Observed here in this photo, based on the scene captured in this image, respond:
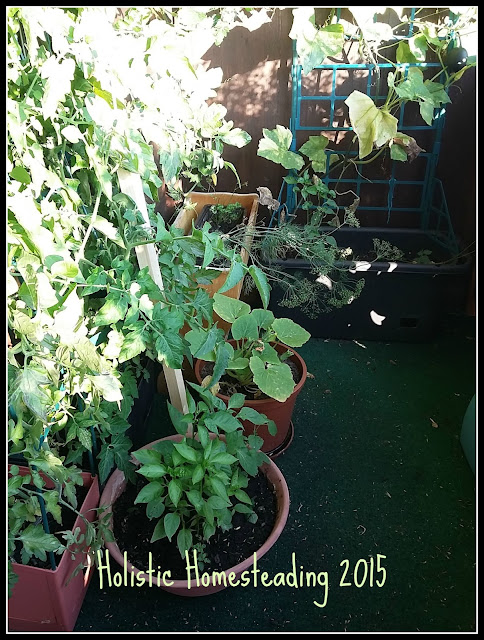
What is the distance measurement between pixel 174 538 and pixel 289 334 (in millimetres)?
640

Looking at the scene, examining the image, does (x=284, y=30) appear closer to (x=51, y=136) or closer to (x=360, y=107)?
(x=360, y=107)

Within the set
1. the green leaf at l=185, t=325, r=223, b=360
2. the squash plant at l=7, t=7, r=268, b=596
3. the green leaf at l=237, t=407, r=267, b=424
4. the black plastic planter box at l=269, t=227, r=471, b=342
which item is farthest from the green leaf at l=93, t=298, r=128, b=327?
the black plastic planter box at l=269, t=227, r=471, b=342

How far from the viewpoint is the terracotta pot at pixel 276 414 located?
162 centimetres

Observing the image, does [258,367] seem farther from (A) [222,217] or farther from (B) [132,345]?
(A) [222,217]

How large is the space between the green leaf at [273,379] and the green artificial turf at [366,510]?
1.32 feet

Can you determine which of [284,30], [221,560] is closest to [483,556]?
[221,560]

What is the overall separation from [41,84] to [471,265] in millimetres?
1756

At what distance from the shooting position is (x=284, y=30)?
7.21ft

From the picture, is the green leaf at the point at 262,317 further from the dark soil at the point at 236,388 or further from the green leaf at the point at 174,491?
the green leaf at the point at 174,491

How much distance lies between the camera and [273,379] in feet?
4.80

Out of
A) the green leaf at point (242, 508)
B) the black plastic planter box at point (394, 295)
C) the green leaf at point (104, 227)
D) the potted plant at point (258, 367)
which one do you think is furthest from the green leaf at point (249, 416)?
the black plastic planter box at point (394, 295)

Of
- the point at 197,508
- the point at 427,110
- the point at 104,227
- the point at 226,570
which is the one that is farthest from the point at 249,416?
the point at 427,110

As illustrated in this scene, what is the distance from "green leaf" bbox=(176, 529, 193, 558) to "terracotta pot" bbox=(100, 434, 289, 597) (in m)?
0.09

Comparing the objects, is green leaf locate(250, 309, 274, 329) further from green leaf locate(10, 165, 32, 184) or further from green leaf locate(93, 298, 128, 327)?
green leaf locate(10, 165, 32, 184)
